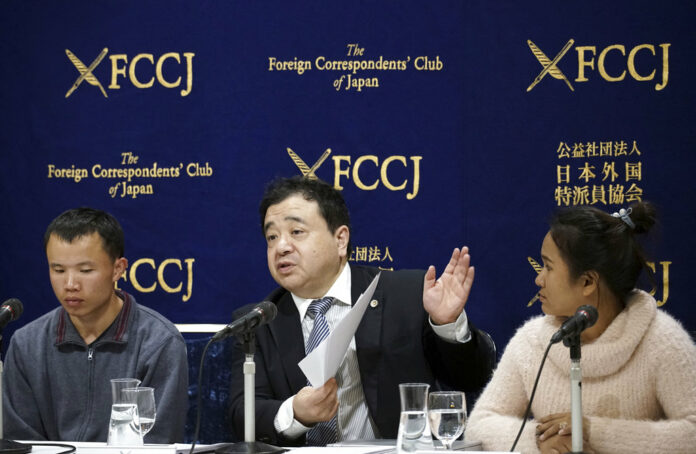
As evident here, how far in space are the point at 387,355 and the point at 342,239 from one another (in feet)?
1.56

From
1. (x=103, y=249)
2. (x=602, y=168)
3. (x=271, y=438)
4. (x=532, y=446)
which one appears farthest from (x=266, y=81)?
(x=532, y=446)

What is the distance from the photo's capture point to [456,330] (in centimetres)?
275

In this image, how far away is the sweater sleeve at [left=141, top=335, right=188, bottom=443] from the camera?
271cm

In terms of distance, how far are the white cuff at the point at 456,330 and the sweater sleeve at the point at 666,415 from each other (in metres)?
0.56

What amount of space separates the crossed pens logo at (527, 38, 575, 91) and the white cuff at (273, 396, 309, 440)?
1.73 m

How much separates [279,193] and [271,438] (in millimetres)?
906

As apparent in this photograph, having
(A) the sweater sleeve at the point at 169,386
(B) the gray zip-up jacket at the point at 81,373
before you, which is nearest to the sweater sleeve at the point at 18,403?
(B) the gray zip-up jacket at the point at 81,373

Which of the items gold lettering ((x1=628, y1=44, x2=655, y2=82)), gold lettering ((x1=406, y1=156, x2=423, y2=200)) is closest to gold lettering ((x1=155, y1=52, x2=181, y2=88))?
gold lettering ((x1=406, y1=156, x2=423, y2=200))

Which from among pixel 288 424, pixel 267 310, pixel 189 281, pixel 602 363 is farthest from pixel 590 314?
pixel 189 281

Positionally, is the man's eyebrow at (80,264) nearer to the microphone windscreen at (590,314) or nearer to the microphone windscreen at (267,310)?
the microphone windscreen at (267,310)

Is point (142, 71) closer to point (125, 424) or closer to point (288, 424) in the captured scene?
point (288, 424)

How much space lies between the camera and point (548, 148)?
11.6 ft

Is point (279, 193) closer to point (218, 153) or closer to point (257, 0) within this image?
point (218, 153)

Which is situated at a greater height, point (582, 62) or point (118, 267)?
point (582, 62)
